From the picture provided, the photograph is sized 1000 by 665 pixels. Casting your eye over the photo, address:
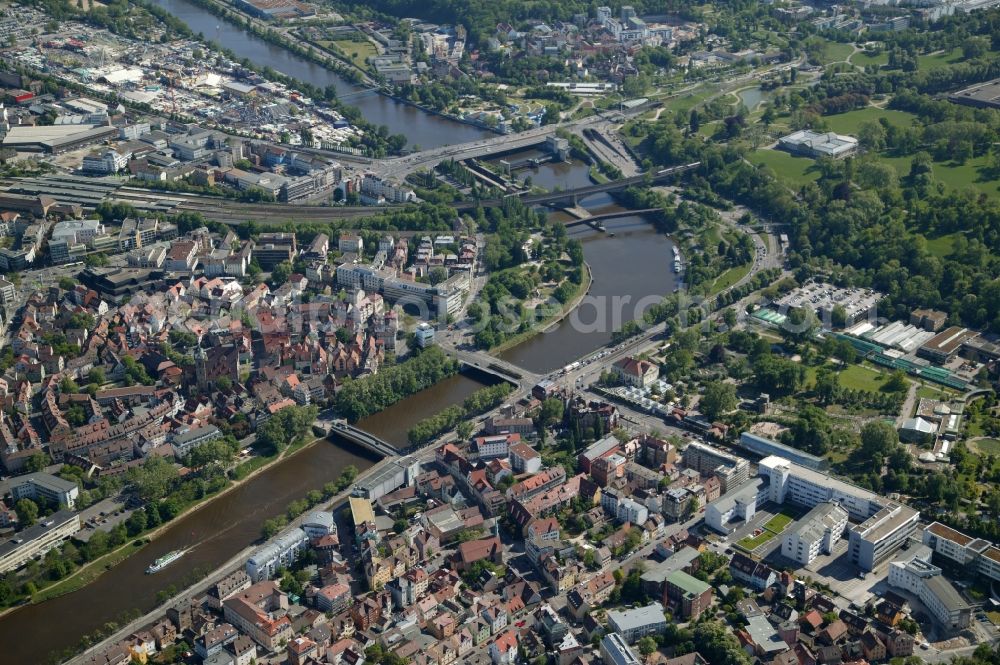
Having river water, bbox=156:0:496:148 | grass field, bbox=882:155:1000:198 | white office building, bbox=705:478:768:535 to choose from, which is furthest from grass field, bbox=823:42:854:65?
white office building, bbox=705:478:768:535

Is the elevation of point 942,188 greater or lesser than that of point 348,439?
greater

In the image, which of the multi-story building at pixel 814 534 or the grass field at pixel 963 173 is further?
the grass field at pixel 963 173

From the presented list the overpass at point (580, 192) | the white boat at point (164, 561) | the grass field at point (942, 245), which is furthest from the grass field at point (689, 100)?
the white boat at point (164, 561)

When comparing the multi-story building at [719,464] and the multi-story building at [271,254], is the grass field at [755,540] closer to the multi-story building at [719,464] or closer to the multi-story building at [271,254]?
the multi-story building at [719,464]

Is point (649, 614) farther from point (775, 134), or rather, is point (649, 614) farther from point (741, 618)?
point (775, 134)

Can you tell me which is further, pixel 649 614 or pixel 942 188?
pixel 942 188

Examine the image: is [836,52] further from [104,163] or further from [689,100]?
[104,163]

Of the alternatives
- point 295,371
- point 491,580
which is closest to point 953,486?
point 491,580
